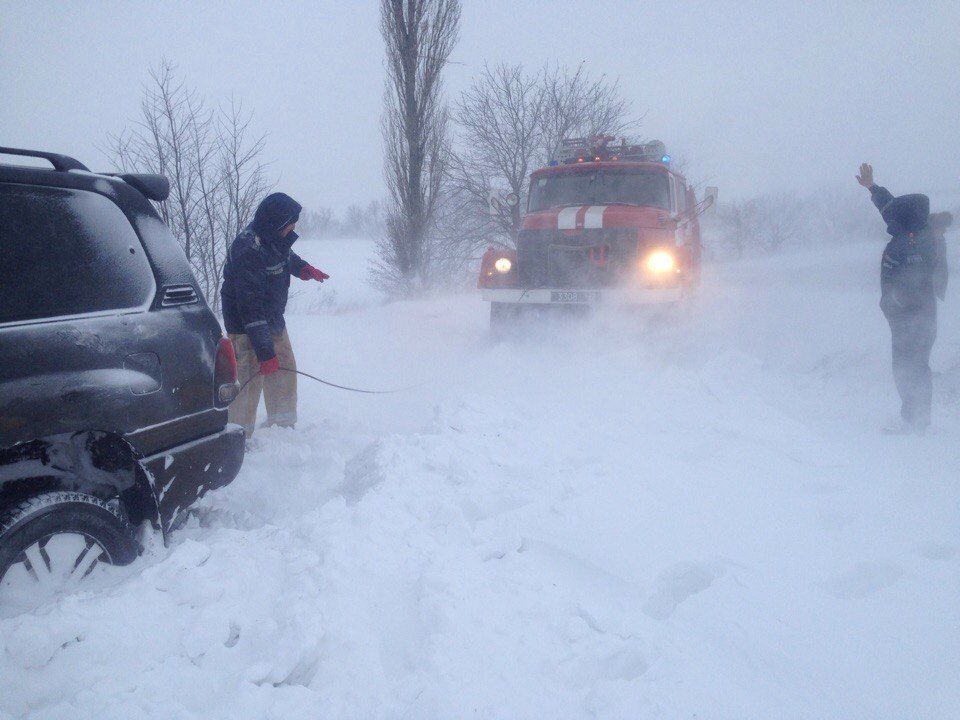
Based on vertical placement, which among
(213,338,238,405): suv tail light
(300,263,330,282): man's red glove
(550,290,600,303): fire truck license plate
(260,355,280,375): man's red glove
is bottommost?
(260,355,280,375): man's red glove

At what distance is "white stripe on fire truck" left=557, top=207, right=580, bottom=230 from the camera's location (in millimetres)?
6668

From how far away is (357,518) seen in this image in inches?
104

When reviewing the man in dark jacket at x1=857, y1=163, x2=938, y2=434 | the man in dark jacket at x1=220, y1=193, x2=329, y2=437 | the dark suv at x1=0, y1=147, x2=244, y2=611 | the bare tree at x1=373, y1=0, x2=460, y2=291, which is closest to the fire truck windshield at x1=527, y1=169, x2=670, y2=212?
the man in dark jacket at x1=857, y1=163, x2=938, y2=434

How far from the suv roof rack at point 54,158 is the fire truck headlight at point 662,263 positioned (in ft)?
17.3

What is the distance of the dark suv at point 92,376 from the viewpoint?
1.90 m

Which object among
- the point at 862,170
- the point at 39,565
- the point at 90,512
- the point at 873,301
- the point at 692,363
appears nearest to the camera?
the point at 39,565

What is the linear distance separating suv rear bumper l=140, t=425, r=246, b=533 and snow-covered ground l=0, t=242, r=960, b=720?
199 mm

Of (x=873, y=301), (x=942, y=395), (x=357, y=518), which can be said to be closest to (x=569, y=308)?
(x=942, y=395)

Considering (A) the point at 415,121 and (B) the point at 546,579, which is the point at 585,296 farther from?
(A) the point at 415,121

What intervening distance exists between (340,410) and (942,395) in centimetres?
562

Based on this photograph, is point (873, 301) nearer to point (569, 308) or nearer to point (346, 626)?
point (569, 308)

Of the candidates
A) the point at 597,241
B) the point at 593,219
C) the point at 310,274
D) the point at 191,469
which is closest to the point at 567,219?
the point at 593,219

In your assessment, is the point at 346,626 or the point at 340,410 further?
the point at 340,410

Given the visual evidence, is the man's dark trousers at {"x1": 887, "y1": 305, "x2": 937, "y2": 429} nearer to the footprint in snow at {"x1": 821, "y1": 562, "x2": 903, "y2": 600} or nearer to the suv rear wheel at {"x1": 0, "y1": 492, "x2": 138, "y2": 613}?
the footprint in snow at {"x1": 821, "y1": 562, "x2": 903, "y2": 600}
